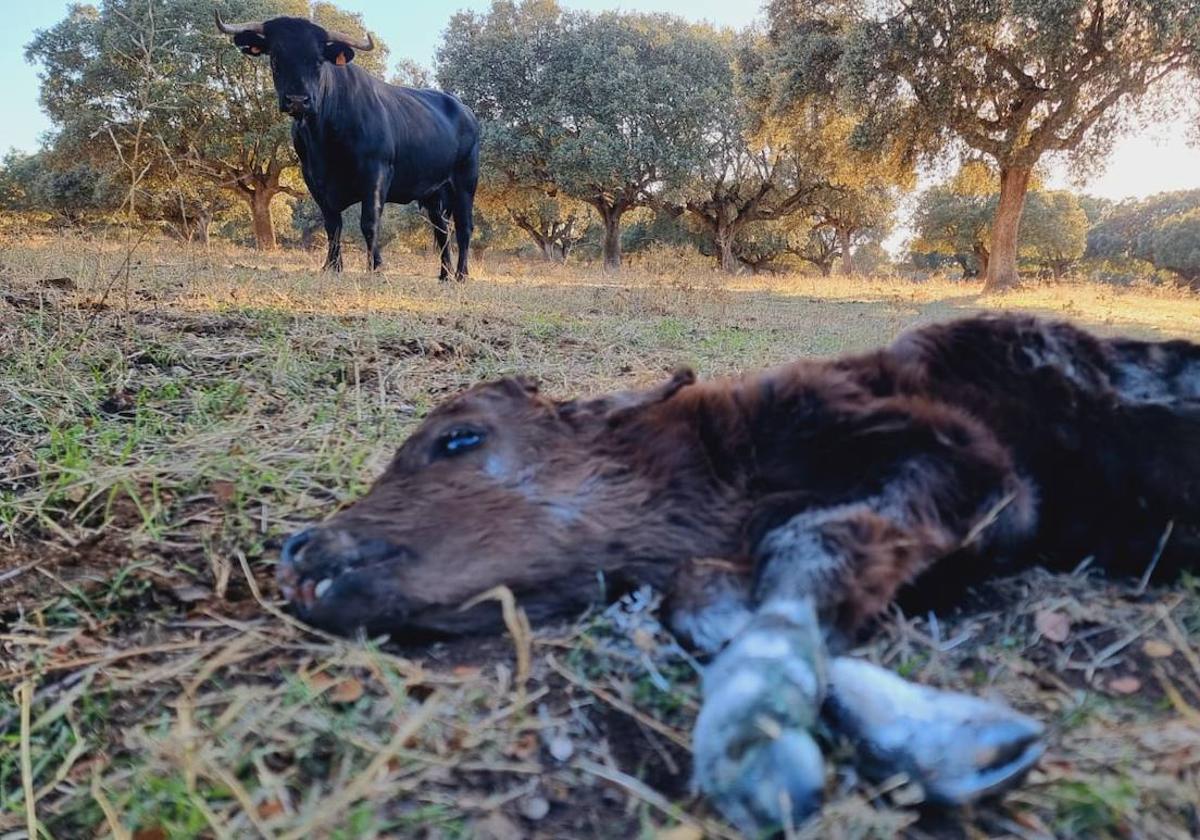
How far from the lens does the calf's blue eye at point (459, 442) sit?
2.19 metres

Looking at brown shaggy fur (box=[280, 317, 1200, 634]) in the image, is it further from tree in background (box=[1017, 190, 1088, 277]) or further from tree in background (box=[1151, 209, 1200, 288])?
tree in background (box=[1151, 209, 1200, 288])

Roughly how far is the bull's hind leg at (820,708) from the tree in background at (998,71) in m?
16.8

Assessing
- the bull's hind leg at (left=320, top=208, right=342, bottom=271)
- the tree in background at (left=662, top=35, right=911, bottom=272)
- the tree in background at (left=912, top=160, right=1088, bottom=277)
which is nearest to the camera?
the bull's hind leg at (left=320, top=208, right=342, bottom=271)

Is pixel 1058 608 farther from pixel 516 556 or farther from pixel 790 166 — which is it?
pixel 790 166

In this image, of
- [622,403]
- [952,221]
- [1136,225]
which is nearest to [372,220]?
[622,403]

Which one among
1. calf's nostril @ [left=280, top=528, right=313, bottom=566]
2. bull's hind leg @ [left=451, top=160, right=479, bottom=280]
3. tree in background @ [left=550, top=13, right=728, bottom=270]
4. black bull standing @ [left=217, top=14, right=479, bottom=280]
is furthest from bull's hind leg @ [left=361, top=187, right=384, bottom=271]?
tree in background @ [left=550, top=13, right=728, bottom=270]

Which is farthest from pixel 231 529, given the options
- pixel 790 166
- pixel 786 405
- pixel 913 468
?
pixel 790 166

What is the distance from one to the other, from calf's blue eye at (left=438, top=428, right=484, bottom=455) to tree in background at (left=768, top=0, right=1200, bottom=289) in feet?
55.1

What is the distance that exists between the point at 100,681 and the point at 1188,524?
296 cm

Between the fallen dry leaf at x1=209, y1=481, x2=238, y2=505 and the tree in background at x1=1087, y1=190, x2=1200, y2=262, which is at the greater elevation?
the tree in background at x1=1087, y1=190, x2=1200, y2=262

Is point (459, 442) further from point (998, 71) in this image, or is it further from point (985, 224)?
point (985, 224)

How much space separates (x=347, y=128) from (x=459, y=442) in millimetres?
7808

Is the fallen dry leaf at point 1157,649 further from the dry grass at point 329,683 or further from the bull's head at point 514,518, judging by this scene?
the bull's head at point 514,518

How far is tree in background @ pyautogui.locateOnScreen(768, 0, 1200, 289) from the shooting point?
15039 mm
